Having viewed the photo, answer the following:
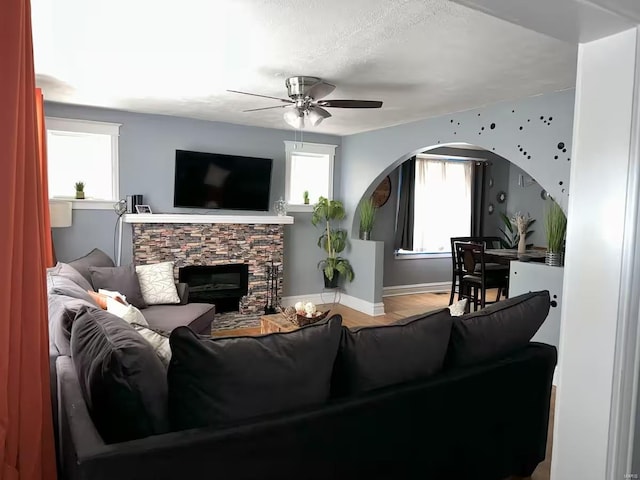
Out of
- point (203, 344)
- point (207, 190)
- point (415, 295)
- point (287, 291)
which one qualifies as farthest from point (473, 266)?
point (203, 344)

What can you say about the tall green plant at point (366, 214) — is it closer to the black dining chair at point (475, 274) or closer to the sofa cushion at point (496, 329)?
the black dining chair at point (475, 274)

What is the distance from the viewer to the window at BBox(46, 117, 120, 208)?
16.4ft

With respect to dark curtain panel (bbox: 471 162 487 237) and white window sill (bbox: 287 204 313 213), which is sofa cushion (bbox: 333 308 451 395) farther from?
dark curtain panel (bbox: 471 162 487 237)

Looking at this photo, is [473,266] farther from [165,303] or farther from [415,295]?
[165,303]

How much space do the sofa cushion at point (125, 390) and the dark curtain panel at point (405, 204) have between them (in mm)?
6094

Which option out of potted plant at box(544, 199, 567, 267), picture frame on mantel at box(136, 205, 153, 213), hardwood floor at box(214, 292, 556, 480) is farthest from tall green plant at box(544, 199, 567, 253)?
picture frame on mantel at box(136, 205, 153, 213)

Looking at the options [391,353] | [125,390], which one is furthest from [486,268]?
[125,390]

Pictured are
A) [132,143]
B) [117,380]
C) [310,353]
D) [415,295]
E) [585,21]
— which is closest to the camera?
[585,21]

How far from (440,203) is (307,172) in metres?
2.52

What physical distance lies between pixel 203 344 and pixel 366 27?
2.01m

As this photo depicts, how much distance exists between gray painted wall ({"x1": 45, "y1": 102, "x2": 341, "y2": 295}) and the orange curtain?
13.5ft

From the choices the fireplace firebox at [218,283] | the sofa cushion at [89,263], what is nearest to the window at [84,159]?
the sofa cushion at [89,263]

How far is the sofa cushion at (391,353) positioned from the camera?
1834mm

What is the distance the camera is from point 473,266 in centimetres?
599
